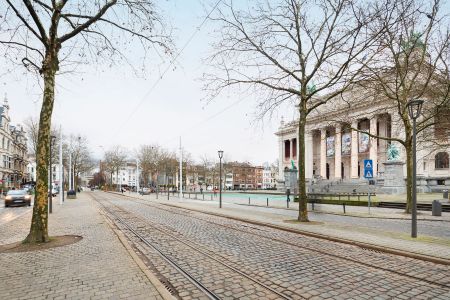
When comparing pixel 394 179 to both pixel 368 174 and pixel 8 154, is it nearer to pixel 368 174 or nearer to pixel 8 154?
pixel 368 174

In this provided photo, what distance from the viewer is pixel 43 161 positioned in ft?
31.7

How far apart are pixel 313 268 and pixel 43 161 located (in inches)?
319

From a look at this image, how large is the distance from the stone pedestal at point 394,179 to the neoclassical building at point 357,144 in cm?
63

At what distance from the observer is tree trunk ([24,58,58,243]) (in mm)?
9633

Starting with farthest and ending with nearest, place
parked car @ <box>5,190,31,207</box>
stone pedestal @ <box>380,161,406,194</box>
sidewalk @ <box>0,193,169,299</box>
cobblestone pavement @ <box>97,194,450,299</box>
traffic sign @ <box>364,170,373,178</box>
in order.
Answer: stone pedestal @ <box>380,161,406,194</box>, parked car @ <box>5,190,31,207</box>, traffic sign @ <box>364,170,373,178</box>, cobblestone pavement @ <box>97,194,450,299</box>, sidewalk @ <box>0,193,169,299</box>

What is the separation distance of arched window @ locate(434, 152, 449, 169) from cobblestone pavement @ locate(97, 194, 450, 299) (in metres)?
47.2

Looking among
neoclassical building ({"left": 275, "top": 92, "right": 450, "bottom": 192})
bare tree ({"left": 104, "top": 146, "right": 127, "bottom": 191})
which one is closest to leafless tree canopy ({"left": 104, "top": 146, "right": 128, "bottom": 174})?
bare tree ({"left": 104, "top": 146, "right": 127, "bottom": 191})

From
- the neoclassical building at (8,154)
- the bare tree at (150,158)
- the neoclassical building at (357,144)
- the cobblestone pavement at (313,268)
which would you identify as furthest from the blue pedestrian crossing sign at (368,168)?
the neoclassical building at (8,154)

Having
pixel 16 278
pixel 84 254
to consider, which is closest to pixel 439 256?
pixel 84 254

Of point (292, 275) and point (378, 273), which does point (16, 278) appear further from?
point (378, 273)

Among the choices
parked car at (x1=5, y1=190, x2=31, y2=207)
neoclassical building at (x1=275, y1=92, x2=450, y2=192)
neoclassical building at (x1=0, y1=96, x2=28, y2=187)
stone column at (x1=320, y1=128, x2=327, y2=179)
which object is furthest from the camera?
stone column at (x1=320, y1=128, x2=327, y2=179)

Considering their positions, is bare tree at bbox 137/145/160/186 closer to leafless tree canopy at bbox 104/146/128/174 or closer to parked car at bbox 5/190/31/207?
leafless tree canopy at bbox 104/146/128/174

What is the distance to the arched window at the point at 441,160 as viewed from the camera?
47.9 metres

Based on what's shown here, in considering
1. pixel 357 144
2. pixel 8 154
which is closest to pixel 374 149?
pixel 357 144
